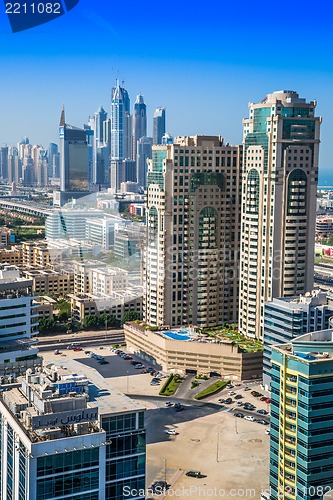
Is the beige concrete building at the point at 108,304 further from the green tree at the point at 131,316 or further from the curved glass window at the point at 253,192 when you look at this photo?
the curved glass window at the point at 253,192

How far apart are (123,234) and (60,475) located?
8221mm

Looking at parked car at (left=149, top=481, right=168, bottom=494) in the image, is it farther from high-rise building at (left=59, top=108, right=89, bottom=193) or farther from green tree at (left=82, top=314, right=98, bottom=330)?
high-rise building at (left=59, top=108, right=89, bottom=193)

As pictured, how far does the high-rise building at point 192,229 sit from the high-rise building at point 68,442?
5.24 metres

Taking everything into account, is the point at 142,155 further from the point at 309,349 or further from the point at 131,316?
the point at 309,349

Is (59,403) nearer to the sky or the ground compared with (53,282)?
nearer to the sky

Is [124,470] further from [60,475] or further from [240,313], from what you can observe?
[240,313]

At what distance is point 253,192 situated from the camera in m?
8.30

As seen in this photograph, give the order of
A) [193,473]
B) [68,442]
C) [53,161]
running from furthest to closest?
1. [53,161]
2. [193,473]
3. [68,442]

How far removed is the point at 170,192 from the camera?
28.3 ft

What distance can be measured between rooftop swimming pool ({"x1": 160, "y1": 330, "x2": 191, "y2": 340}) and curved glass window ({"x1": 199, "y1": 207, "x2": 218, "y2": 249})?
1080mm

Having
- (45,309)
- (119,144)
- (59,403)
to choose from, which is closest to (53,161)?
(119,144)

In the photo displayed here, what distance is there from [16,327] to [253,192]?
11.4ft

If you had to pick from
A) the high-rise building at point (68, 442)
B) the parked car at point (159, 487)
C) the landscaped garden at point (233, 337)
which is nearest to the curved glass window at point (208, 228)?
the landscaped garden at point (233, 337)

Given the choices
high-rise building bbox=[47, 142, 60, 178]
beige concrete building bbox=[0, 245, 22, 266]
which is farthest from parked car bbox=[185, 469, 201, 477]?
A: high-rise building bbox=[47, 142, 60, 178]
